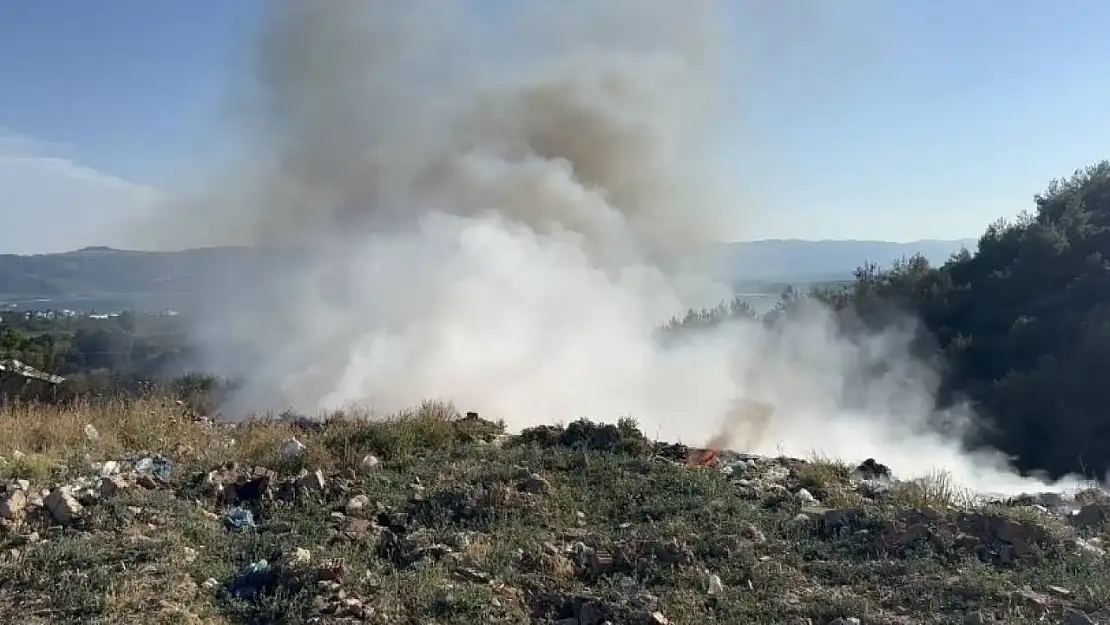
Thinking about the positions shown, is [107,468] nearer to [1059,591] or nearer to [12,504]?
[12,504]

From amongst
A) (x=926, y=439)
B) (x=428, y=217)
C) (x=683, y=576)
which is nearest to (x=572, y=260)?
(x=428, y=217)

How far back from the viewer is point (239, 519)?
20.0ft

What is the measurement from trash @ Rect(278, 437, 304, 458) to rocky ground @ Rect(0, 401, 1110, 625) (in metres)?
0.02

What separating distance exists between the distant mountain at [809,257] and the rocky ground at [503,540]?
19.5 m

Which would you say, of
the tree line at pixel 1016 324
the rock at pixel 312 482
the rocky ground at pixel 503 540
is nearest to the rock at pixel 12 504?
the rocky ground at pixel 503 540

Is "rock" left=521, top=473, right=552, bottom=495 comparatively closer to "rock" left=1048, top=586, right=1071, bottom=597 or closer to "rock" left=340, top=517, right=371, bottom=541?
"rock" left=340, top=517, right=371, bottom=541

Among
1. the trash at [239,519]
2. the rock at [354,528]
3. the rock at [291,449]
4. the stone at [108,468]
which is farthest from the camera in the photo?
the rock at [291,449]

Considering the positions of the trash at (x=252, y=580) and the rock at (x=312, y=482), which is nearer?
the trash at (x=252, y=580)

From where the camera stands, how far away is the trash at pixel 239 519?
235 inches

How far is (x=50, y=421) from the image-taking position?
8680mm

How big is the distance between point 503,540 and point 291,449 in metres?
2.78

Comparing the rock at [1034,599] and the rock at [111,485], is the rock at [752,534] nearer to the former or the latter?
the rock at [1034,599]

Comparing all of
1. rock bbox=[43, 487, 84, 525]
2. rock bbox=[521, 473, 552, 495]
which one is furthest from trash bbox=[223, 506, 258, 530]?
rock bbox=[521, 473, 552, 495]

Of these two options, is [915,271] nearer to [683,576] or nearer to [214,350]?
[214,350]
